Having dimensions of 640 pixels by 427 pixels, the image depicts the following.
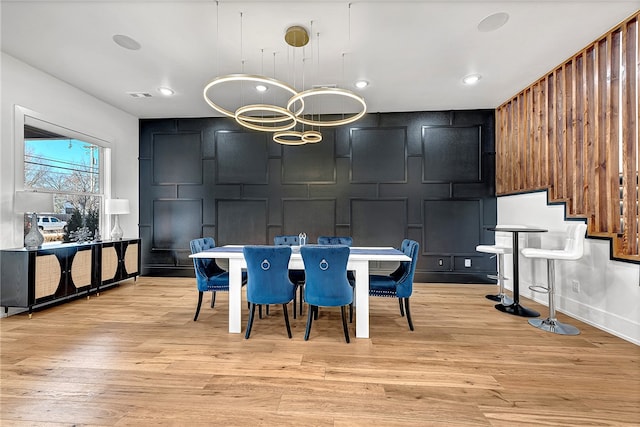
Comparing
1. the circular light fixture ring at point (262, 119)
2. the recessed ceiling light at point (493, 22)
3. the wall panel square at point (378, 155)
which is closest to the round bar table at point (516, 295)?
the wall panel square at point (378, 155)

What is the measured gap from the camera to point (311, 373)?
79.1 inches

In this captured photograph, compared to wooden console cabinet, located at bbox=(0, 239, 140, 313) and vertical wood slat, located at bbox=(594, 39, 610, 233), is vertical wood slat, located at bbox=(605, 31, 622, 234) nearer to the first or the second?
vertical wood slat, located at bbox=(594, 39, 610, 233)

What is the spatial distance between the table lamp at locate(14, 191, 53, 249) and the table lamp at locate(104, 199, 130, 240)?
862mm

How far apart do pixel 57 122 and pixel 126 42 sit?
1.96 metres

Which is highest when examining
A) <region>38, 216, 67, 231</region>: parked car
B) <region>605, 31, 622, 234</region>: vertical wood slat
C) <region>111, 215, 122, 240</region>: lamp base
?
<region>605, 31, 622, 234</region>: vertical wood slat

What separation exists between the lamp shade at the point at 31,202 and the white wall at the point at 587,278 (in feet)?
20.9

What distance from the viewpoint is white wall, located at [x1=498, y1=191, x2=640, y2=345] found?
2523 mm

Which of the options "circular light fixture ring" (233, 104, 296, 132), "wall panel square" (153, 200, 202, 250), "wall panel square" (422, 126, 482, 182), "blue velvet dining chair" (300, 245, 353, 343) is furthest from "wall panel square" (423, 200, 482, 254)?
"wall panel square" (153, 200, 202, 250)

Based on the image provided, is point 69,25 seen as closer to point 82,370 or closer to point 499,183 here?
point 82,370

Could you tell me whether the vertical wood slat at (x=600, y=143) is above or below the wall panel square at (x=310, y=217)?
above

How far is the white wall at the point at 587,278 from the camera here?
2523 mm

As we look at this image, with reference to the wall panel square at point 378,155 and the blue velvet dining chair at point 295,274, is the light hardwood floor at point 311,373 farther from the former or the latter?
the wall panel square at point 378,155

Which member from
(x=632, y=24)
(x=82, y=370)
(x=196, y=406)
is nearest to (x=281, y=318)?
(x=196, y=406)

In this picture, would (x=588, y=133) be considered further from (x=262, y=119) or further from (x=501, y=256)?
(x=262, y=119)
